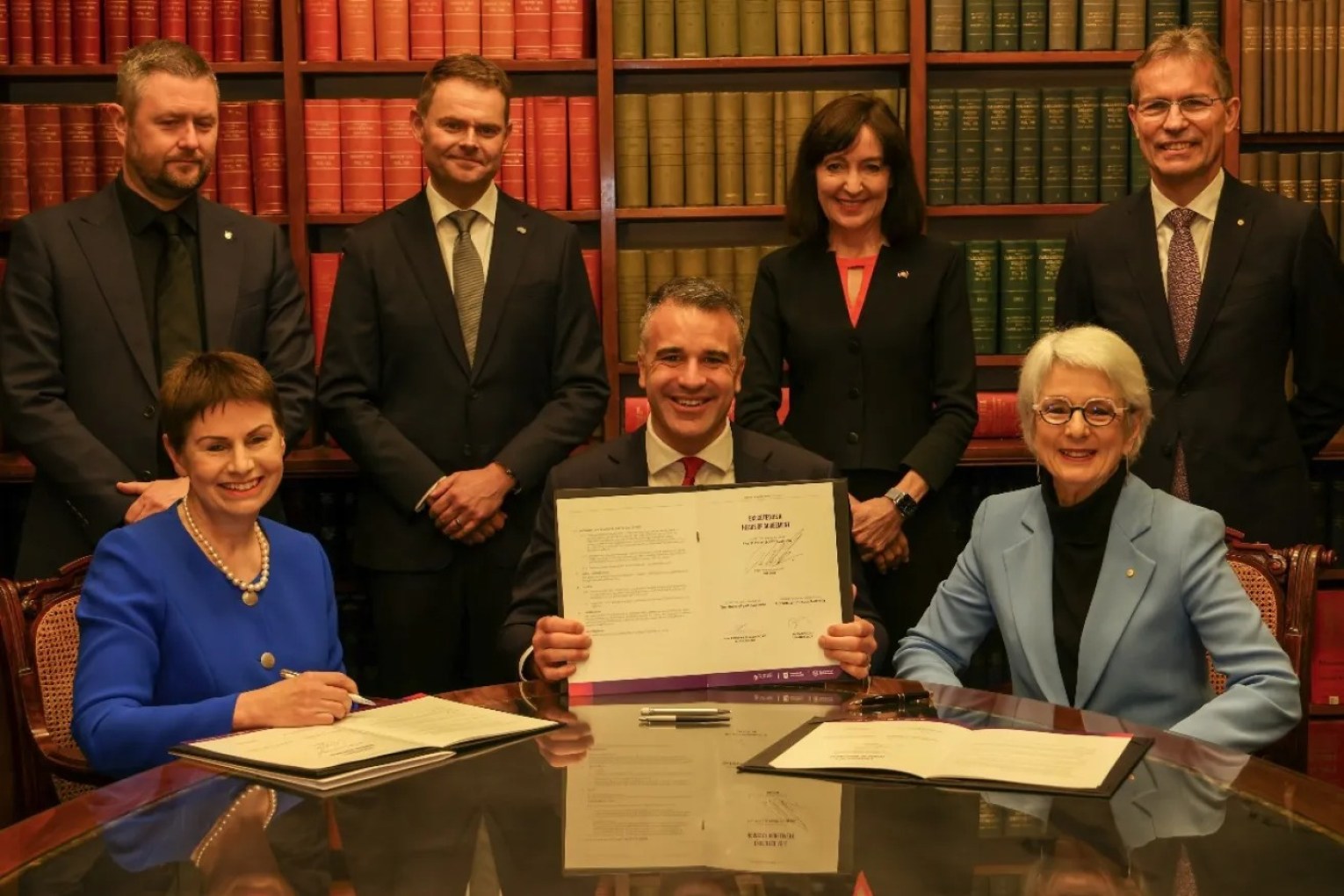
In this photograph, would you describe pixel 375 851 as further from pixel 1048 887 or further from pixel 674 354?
pixel 674 354

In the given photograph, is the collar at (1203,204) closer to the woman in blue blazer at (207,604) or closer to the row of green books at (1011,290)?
the row of green books at (1011,290)

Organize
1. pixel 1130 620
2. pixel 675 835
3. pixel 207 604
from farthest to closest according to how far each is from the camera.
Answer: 1. pixel 1130 620
2. pixel 207 604
3. pixel 675 835

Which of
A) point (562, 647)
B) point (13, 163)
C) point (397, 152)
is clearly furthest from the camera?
point (397, 152)

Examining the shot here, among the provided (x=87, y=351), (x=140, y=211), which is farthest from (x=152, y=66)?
(x=87, y=351)

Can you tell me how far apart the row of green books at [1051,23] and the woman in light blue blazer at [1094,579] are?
213 centimetres

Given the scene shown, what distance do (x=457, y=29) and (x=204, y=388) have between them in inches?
93.6

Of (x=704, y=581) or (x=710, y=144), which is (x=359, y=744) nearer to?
(x=704, y=581)

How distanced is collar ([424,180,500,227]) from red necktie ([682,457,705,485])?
1.23 metres

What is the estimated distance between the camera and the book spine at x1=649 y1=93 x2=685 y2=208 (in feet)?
15.3

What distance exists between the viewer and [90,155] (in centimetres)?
455

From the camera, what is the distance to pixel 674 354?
A: 2.78 m

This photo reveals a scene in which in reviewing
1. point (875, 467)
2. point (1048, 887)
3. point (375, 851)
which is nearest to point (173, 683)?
point (375, 851)

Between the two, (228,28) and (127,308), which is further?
(228,28)

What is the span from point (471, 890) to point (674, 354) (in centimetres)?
142
